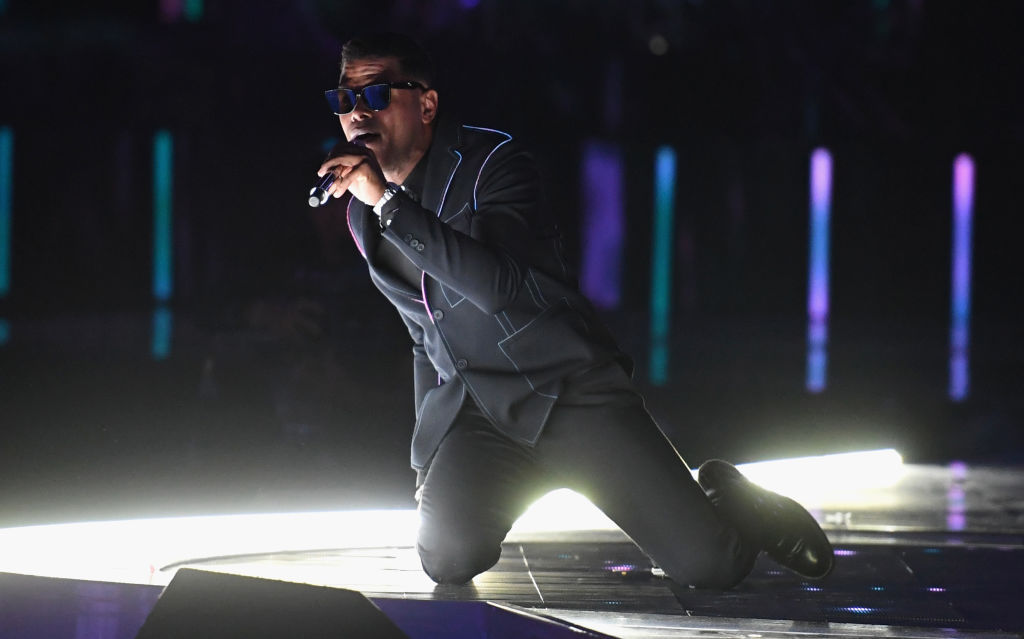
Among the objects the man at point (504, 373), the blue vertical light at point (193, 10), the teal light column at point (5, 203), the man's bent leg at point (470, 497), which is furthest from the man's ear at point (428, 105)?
the teal light column at point (5, 203)

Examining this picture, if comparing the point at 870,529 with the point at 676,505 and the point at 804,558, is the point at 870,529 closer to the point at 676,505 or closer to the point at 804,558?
the point at 804,558

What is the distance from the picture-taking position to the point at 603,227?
36.6 feet

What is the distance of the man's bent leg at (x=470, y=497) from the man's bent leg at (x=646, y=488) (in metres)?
0.10

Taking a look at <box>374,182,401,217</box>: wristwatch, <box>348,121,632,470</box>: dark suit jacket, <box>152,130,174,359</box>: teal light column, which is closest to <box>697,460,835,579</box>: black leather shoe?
<box>348,121,632,470</box>: dark suit jacket

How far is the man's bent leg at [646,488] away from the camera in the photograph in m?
2.89

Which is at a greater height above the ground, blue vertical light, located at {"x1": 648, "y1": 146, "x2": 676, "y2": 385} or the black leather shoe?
blue vertical light, located at {"x1": 648, "y1": 146, "x2": 676, "y2": 385}

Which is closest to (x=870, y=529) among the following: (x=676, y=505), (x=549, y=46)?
(x=676, y=505)

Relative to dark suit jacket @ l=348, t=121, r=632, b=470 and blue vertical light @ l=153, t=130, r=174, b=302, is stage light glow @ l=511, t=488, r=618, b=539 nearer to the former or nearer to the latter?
dark suit jacket @ l=348, t=121, r=632, b=470

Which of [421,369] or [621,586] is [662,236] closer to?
[421,369]

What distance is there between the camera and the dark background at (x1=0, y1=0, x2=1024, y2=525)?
7.40 m

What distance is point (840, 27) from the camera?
33.3 ft

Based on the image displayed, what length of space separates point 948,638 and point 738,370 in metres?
5.34

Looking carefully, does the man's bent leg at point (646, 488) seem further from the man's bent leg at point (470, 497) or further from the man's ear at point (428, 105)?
the man's ear at point (428, 105)

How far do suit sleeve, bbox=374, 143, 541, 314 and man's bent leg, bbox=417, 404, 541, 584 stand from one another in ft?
1.06
